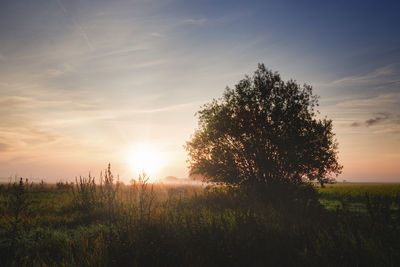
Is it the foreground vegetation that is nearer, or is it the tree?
the foreground vegetation

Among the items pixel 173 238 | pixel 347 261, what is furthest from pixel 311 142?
pixel 173 238

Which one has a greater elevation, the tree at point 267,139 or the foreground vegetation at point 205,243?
the tree at point 267,139

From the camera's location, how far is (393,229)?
5.87 metres

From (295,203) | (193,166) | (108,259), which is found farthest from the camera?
(193,166)

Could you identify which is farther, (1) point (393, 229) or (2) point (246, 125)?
(2) point (246, 125)

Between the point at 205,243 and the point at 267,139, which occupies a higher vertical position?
the point at 267,139

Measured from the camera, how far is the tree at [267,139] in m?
14.4

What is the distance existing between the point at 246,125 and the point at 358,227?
8.98m

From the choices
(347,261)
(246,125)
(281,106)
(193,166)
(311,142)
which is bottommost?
(347,261)

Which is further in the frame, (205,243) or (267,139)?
(267,139)

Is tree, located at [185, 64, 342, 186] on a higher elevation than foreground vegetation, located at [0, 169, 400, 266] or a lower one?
higher

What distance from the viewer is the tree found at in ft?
A: 47.4

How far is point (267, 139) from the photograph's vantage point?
48.4ft

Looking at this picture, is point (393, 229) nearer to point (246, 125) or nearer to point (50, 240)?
point (50, 240)
